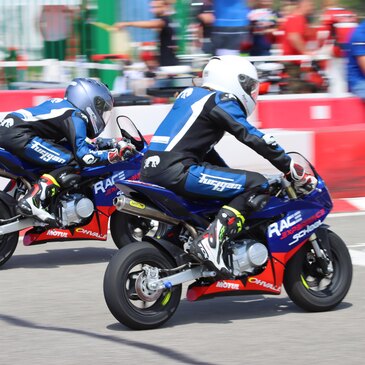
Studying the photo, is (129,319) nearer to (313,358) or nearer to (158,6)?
(313,358)

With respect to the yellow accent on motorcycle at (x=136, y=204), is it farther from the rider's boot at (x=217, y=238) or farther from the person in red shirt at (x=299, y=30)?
the person in red shirt at (x=299, y=30)

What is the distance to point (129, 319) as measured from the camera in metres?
6.50

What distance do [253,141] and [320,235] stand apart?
2.76 feet

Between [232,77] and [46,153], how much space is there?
2.66 meters

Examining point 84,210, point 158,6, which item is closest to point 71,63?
point 158,6

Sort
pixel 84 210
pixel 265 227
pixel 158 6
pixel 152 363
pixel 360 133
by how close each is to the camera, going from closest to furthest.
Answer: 1. pixel 152 363
2. pixel 265 227
3. pixel 84 210
4. pixel 360 133
5. pixel 158 6

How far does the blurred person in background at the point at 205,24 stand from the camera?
13891 mm

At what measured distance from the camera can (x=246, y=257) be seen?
6.79 meters

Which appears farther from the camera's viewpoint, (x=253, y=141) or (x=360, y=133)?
(x=360, y=133)

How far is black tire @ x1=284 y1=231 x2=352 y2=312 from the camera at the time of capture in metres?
6.99

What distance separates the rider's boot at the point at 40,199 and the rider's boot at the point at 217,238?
254cm

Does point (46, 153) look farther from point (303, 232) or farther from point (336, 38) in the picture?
point (336, 38)

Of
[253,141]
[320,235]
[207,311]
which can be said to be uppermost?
[253,141]

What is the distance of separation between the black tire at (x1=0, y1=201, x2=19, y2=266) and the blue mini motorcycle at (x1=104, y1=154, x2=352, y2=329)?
2.25m
